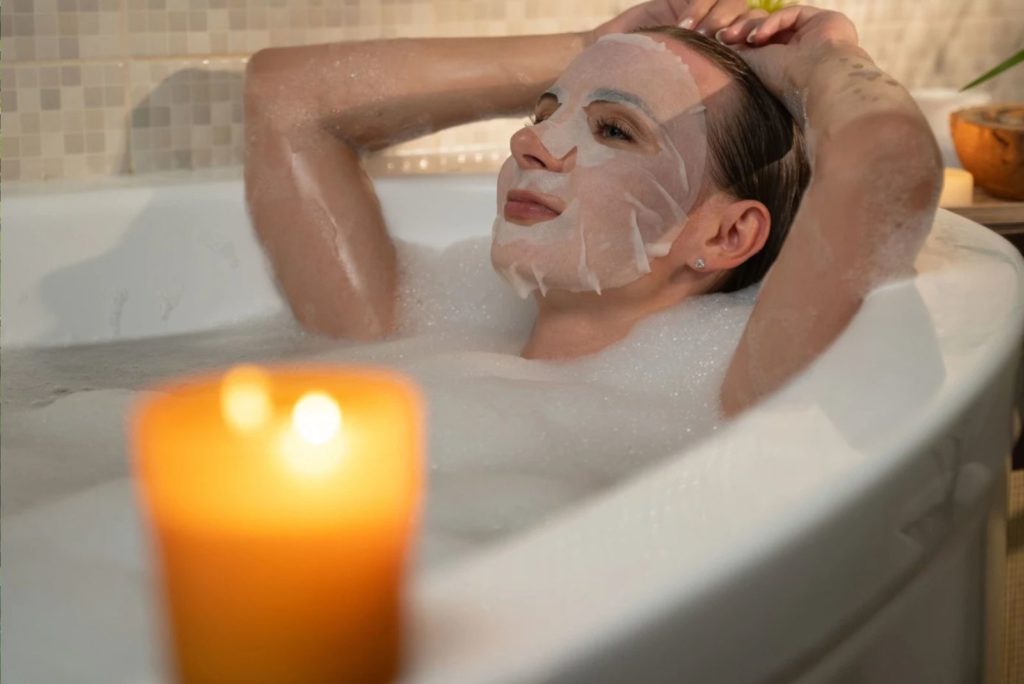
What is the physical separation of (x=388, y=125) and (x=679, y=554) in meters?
1.16

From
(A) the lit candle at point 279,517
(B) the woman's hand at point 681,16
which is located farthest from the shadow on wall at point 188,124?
(A) the lit candle at point 279,517

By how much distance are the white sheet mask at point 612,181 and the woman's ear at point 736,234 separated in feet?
0.15

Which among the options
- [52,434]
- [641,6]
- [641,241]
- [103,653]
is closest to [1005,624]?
[641,241]

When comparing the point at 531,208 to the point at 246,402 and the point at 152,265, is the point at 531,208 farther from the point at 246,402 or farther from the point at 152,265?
the point at 246,402

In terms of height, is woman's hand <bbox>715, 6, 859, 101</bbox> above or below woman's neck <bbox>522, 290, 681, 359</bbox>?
above

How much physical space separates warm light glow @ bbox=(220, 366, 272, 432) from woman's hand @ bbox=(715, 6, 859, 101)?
3.26 feet

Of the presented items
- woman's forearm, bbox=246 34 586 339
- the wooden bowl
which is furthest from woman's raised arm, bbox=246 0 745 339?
the wooden bowl

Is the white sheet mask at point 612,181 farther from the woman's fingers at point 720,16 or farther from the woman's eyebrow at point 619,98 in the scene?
the woman's fingers at point 720,16

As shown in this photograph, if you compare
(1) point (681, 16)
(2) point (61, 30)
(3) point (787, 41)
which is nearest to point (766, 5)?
(1) point (681, 16)

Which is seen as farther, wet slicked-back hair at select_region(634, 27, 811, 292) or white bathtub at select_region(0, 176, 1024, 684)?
wet slicked-back hair at select_region(634, 27, 811, 292)

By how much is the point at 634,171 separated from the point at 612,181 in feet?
0.09

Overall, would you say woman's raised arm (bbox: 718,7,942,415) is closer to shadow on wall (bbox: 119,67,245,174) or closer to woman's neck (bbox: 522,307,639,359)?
woman's neck (bbox: 522,307,639,359)

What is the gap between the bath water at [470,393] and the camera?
0.99 meters

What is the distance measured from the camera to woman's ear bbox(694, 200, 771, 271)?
1.38 metres
